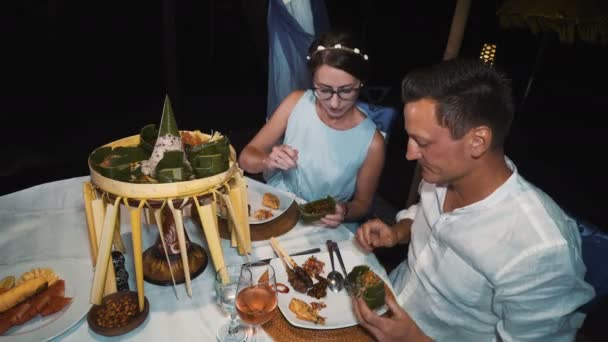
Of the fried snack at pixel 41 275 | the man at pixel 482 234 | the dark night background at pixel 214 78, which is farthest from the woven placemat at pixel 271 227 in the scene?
the dark night background at pixel 214 78

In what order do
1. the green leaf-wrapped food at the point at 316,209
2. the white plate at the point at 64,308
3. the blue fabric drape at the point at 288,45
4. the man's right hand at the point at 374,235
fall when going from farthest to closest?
the blue fabric drape at the point at 288,45, the green leaf-wrapped food at the point at 316,209, the man's right hand at the point at 374,235, the white plate at the point at 64,308

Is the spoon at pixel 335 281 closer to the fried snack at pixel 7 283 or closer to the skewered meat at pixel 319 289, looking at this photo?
the skewered meat at pixel 319 289

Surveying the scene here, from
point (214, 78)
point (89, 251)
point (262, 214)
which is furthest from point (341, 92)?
point (214, 78)

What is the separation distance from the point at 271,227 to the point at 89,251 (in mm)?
865

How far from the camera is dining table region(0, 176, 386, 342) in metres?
1.40

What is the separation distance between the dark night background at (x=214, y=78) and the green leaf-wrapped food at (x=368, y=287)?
167 cm

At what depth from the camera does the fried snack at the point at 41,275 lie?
4.98 feet

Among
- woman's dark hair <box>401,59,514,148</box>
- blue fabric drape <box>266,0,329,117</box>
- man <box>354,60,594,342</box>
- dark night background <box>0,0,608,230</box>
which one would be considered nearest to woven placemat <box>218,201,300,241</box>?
man <box>354,60,594,342</box>

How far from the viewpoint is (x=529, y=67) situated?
35.2 feet

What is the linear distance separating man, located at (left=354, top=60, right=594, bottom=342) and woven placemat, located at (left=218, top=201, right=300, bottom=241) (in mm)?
392

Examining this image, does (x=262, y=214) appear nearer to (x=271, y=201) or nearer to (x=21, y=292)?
(x=271, y=201)

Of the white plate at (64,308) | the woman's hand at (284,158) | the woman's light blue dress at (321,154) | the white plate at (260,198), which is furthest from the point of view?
the woman's light blue dress at (321,154)

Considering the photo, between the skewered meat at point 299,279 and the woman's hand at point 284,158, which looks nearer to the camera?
the skewered meat at point 299,279

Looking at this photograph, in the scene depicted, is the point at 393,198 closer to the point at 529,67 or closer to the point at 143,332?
the point at 143,332
